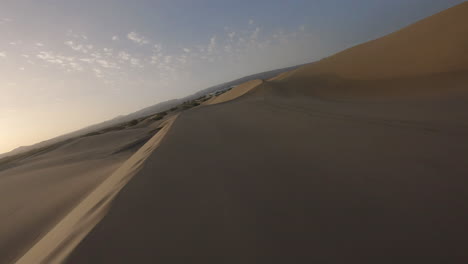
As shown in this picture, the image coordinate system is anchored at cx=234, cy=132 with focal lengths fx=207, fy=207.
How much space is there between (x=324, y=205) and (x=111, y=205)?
76.8 inches

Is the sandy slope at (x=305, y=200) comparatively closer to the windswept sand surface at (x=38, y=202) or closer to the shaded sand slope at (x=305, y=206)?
the shaded sand slope at (x=305, y=206)

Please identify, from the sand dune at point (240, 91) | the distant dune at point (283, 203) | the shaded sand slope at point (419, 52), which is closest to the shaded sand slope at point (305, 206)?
the distant dune at point (283, 203)

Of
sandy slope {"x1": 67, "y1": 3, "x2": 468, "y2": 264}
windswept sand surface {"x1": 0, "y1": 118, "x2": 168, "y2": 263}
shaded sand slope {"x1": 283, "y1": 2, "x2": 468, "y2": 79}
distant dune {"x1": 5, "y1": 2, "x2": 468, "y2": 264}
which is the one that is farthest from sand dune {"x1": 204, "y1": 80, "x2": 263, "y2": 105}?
sandy slope {"x1": 67, "y1": 3, "x2": 468, "y2": 264}

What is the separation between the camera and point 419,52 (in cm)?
1059

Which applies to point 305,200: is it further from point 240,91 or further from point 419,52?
point 240,91

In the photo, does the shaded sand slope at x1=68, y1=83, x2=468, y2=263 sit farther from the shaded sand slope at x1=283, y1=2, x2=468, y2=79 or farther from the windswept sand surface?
the shaded sand slope at x1=283, y1=2, x2=468, y2=79

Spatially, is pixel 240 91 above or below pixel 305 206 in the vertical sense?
above

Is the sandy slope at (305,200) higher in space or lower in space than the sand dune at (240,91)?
lower

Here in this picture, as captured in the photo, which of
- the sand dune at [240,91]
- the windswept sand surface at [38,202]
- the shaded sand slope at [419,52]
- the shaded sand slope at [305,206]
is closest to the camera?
the shaded sand slope at [305,206]

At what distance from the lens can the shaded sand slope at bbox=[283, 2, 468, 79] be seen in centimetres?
916

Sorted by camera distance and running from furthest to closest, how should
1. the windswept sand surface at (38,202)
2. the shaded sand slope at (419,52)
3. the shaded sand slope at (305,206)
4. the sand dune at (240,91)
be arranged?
the sand dune at (240,91)
the shaded sand slope at (419,52)
the windswept sand surface at (38,202)
the shaded sand slope at (305,206)

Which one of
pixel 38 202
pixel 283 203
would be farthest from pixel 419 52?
pixel 38 202

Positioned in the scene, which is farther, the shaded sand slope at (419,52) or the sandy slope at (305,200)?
the shaded sand slope at (419,52)

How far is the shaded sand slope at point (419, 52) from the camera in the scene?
9156mm
